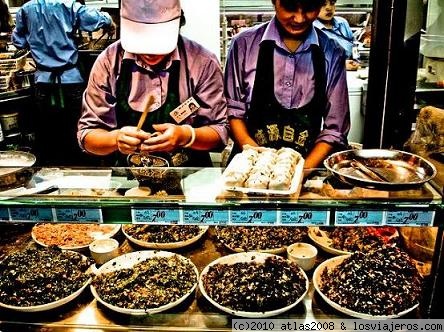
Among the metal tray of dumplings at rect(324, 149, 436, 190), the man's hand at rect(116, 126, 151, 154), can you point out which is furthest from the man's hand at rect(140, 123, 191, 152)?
the metal tray of dumplings at rect(324, 149, 436, 190)

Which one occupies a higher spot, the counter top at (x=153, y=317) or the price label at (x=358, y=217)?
the price label at (x=358, y=217)

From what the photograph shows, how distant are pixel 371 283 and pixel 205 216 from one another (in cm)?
87

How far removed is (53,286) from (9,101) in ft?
14.4

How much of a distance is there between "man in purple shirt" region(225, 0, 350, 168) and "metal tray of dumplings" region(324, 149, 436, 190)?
1.11m

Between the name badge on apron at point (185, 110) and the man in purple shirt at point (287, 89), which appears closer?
the name badge on apron at point (185, 110)

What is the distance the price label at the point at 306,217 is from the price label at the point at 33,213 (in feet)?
2.98

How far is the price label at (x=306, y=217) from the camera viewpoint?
1703mm

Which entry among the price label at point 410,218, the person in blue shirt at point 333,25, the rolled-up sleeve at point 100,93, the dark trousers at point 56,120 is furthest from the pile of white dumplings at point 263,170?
the dark trousers at point 56,120

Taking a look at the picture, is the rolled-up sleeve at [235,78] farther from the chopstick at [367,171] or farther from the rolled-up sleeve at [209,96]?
the chopstick at [367,171]

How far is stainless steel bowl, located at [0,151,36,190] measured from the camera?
6.54 ft

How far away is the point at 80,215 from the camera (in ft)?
5.85

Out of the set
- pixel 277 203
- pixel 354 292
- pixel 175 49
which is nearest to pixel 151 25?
pixel 175 49

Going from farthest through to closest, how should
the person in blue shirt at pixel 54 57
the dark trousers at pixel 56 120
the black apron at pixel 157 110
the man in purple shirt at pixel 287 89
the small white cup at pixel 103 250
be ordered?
the person in blue shirt at pixel 54 57 → the dark trousers at pixel 56 120 → the man in purple shirt at pixel 287 89 → the black apron at pixel 157 110 → the small white cup at pixel 103 250

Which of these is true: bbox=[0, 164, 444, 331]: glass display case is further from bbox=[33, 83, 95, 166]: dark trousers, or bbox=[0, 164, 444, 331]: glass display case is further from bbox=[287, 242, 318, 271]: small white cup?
bbox=[33, 83, 95, 166]: dark trousers
